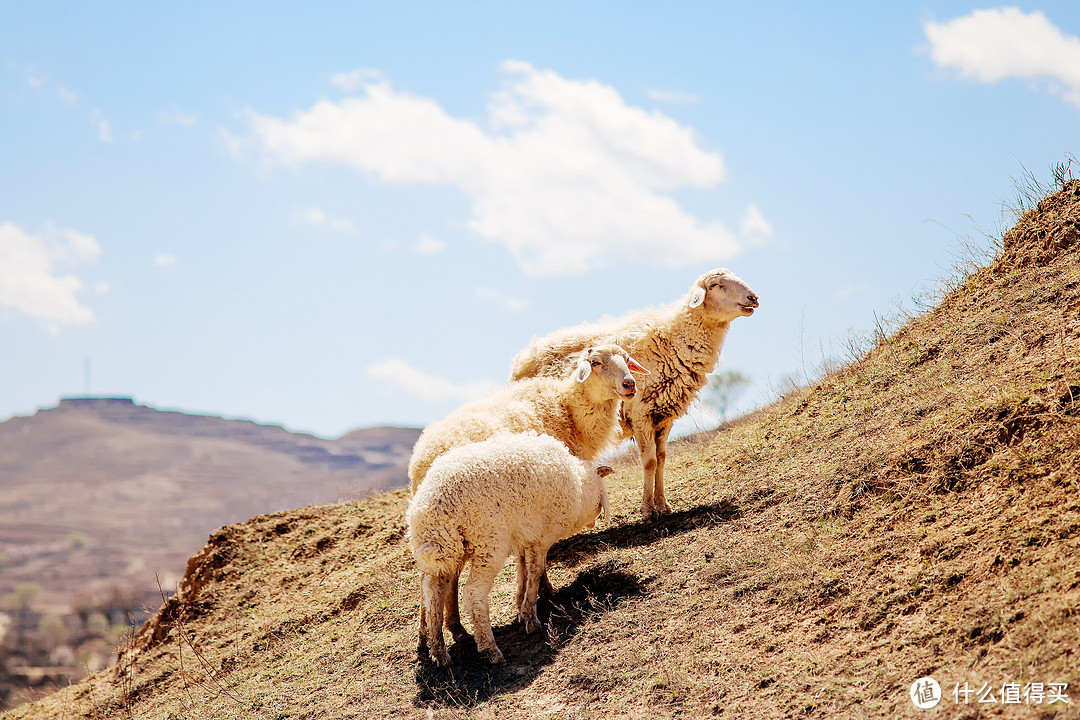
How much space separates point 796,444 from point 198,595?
8799 mm

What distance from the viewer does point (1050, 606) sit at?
18.3ft

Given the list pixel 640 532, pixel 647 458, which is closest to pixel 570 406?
pixel 647 458

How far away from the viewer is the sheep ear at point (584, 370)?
10180 millimetres

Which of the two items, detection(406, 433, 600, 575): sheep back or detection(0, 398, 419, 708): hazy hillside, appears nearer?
detection(406, 433, 600, 575): sheep back

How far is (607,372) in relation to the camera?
10.2m

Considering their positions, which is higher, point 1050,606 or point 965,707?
point 1050,606

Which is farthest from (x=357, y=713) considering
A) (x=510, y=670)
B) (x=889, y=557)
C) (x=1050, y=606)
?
(x=1050, y=606)

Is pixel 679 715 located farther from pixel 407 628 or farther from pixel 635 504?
pixel 635 504

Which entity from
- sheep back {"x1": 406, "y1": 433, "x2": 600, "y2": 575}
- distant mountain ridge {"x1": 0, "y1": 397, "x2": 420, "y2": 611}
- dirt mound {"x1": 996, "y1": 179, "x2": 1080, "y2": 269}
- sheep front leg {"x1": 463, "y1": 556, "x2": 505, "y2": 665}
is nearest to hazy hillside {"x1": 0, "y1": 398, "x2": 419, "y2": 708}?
distant mountain ridge {"x1": 0, "y1": 397, "x2": 420, "y2": 611}

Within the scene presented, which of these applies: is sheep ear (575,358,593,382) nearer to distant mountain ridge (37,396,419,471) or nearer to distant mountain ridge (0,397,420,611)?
distant mountain ridge (0,397,420,611)

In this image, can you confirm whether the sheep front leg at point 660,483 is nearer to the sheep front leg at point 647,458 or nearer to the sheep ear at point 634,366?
the sheep front leg at point 647,458

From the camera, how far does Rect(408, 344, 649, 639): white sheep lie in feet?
31.1

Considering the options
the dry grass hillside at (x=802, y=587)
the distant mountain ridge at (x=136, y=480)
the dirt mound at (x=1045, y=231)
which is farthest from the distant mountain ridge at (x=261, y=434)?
the dirt mound at (x=1045, y=231)

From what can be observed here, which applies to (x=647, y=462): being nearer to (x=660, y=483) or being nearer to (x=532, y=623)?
(x=660, y=483)
